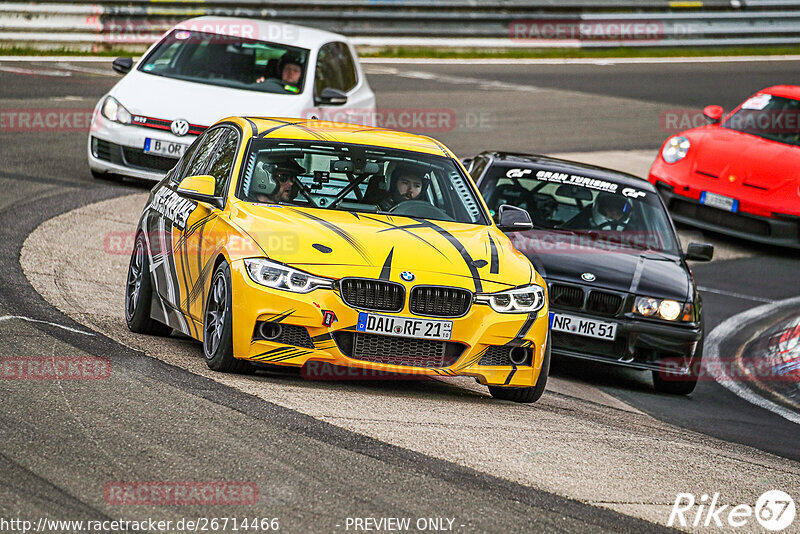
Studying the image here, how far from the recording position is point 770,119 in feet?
53.9

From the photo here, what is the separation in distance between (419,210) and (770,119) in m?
9.28

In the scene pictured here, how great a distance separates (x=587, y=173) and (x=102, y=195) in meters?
5.10

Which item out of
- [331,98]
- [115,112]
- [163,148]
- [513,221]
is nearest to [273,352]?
[513,221]

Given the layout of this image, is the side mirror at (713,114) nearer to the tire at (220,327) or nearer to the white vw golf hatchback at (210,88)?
the white vw golf hatchback at (210,88)

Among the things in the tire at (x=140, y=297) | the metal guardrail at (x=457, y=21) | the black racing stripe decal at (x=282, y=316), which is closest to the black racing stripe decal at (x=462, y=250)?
the black racing stripe decal at (x=282, y=316)

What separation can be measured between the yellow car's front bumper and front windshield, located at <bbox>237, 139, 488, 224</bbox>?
1089 millimetres

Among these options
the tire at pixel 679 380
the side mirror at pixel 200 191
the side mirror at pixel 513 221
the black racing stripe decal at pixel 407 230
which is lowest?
the tire at pixel 679 380

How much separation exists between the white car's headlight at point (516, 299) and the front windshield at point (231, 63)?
23.9 feet

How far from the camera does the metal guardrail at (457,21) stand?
77.0 ft

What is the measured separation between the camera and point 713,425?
909 cm

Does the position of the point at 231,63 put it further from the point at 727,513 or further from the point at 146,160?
the point at 727,513

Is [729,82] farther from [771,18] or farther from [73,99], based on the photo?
[73,99]

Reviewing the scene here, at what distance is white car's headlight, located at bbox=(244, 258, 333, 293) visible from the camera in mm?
7262

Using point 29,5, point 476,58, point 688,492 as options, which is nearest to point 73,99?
point 29,5
